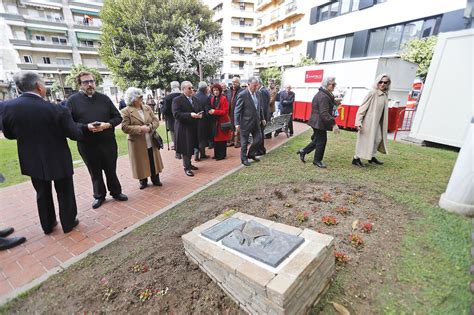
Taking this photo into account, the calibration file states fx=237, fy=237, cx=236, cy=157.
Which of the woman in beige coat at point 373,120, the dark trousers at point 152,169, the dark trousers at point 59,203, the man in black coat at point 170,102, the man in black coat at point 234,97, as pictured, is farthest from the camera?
the man in black coat at point 234,97

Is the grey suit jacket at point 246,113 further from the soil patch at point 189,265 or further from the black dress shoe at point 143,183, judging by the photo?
the black dress shoe at point 143,183

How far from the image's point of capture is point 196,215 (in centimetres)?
365

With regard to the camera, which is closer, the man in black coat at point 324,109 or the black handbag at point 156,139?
the black handbag at point 156,139

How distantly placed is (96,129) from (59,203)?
113 cm

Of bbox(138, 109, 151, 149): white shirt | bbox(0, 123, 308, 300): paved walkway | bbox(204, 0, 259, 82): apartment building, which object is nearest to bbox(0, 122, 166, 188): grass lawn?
bbox(0, 123, 308, 300): paved walkway

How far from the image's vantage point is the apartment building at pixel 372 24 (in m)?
13.3

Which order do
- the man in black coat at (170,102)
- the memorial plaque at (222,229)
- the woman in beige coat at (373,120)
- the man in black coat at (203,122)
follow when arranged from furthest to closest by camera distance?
the man in black coat at (170,102) → the man in black coat at (203,122) → the woman in beige coat at (373,120) → the memorial plaque at (222,229)

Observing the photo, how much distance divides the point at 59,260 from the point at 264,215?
8.67ft

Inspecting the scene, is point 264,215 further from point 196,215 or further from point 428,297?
point 428,297

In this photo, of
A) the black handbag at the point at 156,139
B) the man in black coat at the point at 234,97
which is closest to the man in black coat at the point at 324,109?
the man in black coat at the point at 234,97

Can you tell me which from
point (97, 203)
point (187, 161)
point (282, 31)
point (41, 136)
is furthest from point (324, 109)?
point (282, 31)

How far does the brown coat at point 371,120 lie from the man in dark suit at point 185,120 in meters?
3.71

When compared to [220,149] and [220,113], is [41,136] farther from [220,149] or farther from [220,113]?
[220,149]

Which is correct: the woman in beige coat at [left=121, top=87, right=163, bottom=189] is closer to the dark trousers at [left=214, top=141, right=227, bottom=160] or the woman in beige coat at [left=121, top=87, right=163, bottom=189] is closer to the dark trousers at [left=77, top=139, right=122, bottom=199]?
the dark trousers at [left=77, top=139, right=122, bottom=199]
